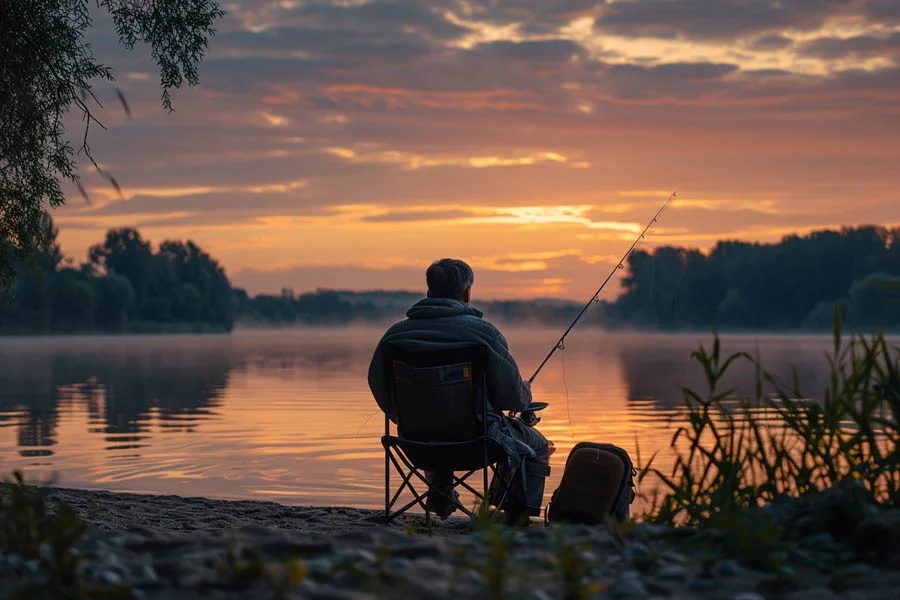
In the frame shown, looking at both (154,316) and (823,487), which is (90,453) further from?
(154,316)

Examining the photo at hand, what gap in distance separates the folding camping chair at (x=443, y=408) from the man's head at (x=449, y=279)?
0.44 m

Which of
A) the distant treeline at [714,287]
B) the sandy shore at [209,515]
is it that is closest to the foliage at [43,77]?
the sandy shore at [209,515]

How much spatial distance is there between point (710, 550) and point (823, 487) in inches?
42.2

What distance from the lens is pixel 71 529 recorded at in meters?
3.84

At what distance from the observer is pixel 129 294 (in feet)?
360

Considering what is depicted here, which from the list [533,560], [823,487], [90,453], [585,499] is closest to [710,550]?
[533,560]

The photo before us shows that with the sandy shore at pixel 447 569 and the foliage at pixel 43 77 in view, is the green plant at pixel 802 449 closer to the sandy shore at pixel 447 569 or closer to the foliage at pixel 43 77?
the sandy shore at pixel 447 569

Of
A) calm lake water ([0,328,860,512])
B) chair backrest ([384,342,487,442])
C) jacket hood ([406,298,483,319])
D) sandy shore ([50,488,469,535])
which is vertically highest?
jacket hood ([406,298,483,319])

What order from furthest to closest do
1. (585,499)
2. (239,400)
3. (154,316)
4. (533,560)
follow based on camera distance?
(154,316)
(239,400)
(585,499)
(533,560)

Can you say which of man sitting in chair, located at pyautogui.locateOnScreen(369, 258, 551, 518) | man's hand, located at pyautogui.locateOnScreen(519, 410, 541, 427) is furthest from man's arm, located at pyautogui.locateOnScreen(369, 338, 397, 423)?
man's hand, located at pyautogui.locateOnScreen(519, 410, 541, 427)

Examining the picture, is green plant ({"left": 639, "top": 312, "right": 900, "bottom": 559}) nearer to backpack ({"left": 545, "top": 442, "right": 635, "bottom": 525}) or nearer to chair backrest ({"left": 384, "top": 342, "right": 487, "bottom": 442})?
backpack ({"left": 545, "top": 442, "right": 635, "bottom": 525})

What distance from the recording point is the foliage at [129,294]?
342ft

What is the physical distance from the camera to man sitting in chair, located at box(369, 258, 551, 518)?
6066mm

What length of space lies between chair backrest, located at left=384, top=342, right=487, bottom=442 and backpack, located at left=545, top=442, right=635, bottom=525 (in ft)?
1.80
